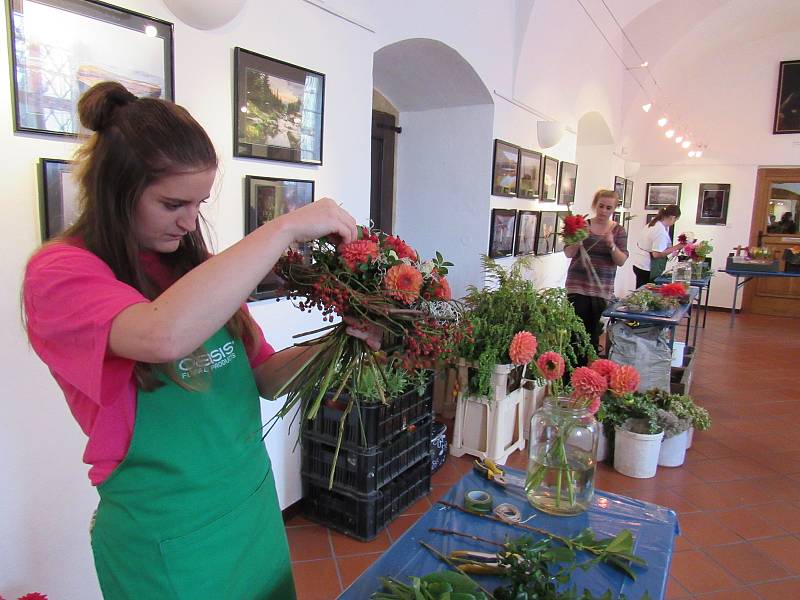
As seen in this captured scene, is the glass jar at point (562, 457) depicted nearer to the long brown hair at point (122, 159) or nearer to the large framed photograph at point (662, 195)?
the long brown hair at point (122, 159)

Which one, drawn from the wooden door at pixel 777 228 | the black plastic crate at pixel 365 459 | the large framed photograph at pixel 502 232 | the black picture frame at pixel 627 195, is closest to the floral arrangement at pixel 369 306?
the black plastic crate at pixel 365 459

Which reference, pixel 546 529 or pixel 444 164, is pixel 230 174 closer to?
pixel 546 529

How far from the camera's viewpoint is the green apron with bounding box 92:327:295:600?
0.94m

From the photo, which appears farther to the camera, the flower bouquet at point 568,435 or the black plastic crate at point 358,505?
the black plastic crate at point 358,505

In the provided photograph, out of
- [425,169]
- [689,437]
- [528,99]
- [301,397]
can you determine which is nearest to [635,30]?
[528,99]

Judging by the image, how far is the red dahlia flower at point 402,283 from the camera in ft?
3.33

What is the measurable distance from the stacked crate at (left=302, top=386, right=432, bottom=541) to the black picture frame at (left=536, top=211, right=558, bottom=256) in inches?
119

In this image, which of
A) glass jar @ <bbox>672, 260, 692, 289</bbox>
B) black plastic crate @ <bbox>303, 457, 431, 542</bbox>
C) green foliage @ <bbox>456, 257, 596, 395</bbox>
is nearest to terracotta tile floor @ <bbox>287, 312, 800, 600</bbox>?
black plastic crate @ <bbox>303, 457, 431, 542</bbox>

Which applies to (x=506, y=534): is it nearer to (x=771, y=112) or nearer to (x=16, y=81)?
(x=16, y=81)

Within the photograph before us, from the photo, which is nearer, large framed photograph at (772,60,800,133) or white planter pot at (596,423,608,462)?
white planter pot at (596,423,608,462)

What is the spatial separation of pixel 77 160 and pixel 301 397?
60cm

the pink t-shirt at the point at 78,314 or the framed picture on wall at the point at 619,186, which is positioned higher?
the framed picture on wall at the point at 619,186

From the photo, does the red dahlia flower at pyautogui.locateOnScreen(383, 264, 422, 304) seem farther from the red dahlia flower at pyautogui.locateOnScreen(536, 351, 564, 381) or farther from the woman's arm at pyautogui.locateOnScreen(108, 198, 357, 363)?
the red dahlia flower at pyautogui.locateOnScreen(536, 351, 564, 381)

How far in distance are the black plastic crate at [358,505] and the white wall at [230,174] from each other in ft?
0.40
